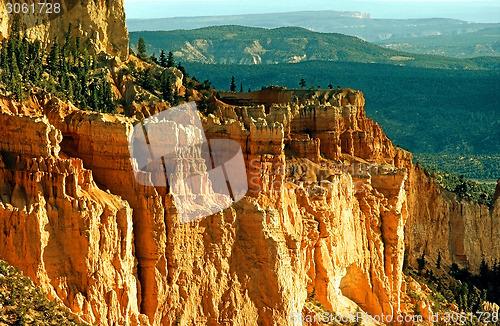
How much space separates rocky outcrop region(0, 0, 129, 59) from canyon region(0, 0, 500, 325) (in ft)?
2.89

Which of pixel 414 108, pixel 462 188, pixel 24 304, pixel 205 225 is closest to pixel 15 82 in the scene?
pixel 205 225

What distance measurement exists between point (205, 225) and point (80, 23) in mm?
24745

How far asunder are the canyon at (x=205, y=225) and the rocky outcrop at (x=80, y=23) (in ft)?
2.89

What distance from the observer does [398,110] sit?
191 meters

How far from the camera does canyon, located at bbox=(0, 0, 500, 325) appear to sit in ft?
125

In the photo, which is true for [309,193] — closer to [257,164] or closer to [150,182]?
[257,164]

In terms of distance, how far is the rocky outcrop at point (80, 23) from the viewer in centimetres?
6134

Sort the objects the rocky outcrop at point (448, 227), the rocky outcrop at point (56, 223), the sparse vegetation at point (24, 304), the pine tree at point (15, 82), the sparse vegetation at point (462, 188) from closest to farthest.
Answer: the sparse vegetation at point (24, 304) < the rocky outcrop at point (56, 223) < the pine tree at point (15, 82) < the rocky outcrop at point (448, 227) < the sparse vegetation at point (462, 188)

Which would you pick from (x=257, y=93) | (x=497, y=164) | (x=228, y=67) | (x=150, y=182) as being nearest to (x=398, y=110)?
(x=228, y=67)

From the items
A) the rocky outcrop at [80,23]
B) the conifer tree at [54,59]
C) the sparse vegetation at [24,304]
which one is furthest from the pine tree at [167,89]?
the sparse vegetation at [24,304]

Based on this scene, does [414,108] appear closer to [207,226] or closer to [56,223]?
[207,226]

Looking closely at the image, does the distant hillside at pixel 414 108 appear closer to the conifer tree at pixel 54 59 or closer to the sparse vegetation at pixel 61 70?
the sparse vegetation at pixel 61 70

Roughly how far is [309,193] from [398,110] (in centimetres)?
13786

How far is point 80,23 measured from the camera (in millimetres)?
65812
